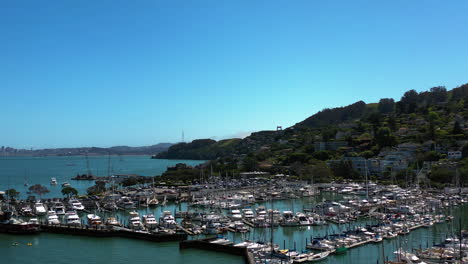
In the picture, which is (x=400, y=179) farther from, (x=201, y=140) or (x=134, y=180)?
(x=201, y=140)

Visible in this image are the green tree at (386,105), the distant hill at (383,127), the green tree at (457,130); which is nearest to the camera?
the green tree at (457,130)

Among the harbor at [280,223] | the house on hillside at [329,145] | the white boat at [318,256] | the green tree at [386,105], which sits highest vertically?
the green tree at [386,105]

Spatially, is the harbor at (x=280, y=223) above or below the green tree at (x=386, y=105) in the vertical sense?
below

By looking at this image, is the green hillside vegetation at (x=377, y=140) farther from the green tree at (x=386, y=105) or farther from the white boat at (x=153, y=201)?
the white boat at (x=153, y=201)

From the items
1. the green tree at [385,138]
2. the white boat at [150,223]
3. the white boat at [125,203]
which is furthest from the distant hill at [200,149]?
the white boat at [150,223]

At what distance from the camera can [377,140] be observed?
74.0 m

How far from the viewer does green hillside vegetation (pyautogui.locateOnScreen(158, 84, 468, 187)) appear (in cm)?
5712

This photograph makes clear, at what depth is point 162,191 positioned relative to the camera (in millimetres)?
47906

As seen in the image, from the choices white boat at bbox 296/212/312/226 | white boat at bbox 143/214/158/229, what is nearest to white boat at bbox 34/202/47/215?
white boat at bbox 143/214/158/229

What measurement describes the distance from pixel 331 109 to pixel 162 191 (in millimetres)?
96645

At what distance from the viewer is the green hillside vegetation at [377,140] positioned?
187ft

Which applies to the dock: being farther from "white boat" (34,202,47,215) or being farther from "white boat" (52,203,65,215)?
"white boat" (34,202,47,215)

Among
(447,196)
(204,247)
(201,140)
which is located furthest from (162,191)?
(201,140)

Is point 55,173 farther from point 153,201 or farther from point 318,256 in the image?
point 318,256
